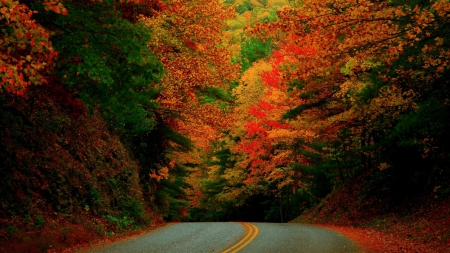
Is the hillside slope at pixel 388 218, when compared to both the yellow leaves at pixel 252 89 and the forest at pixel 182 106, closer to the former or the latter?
the forest at pixel 182 106

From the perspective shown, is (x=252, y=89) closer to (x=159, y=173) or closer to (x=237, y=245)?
(x=159, y=173)

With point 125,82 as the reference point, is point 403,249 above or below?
below

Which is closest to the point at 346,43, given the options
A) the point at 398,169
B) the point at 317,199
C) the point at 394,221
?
the point at 394,221

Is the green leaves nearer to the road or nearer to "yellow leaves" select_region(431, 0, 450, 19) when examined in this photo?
the road

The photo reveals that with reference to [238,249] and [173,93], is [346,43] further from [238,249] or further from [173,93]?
[173,93]

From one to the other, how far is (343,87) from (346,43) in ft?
27.9

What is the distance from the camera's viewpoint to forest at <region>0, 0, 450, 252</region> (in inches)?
379

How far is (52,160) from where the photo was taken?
48.6 ft

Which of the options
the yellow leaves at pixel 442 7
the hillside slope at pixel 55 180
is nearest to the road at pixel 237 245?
the hillside slope at pixel 55 180

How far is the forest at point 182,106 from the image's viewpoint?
9.62m

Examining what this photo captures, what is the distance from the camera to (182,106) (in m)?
22.0

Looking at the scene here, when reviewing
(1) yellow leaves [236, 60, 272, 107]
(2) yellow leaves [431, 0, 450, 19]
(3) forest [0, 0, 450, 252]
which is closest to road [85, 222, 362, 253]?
(3) forest [0, 0, 450, 252]

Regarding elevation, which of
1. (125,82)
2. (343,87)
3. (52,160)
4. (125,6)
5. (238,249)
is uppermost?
(125,6)

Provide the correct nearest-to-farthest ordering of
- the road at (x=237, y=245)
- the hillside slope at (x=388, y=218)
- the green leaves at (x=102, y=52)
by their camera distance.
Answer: the green leaves at (x=102, y=52), the road at (x=237, y=245), the hillside slope at (x=388, y=218)
